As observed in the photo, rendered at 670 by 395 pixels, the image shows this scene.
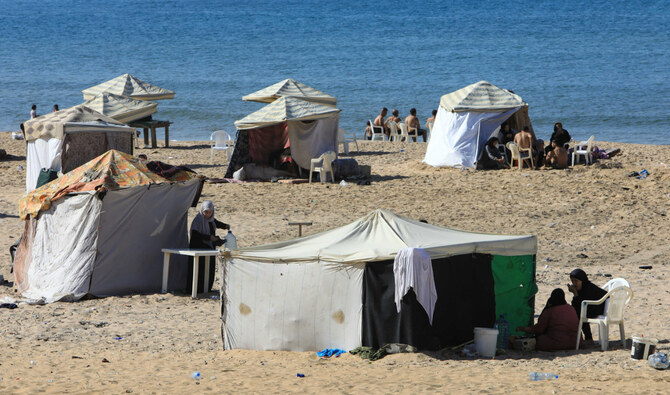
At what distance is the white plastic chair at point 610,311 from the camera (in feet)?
28.0

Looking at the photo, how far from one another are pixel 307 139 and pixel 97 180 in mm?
8842

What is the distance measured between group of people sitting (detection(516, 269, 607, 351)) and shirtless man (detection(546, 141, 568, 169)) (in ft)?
35.3

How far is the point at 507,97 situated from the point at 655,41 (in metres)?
50.7

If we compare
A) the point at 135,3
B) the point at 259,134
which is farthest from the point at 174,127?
the point at 135,3

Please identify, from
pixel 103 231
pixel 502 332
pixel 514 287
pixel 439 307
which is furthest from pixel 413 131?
pixel 439 307

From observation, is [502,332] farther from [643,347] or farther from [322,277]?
[322,277]

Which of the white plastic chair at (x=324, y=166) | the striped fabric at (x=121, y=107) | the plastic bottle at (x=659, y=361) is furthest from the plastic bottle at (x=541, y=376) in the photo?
the striped fabric at (x=121, y=107)

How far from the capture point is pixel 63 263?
1097 cm

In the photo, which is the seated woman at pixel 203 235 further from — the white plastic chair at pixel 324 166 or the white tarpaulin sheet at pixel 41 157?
the white plastic chair at pixel 324 166

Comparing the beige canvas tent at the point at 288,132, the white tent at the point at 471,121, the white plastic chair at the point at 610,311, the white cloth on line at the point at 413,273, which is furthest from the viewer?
the white tent at the point at 471,121

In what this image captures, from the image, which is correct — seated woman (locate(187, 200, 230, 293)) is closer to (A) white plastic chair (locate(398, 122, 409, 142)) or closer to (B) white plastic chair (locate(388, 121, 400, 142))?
(A) white plastic chair (locate(398, 122, 409, 142))

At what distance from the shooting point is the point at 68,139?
663 inches

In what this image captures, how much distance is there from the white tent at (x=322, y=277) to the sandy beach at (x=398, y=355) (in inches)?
8.7

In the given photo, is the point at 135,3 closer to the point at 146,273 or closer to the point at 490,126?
the point at 490,126
